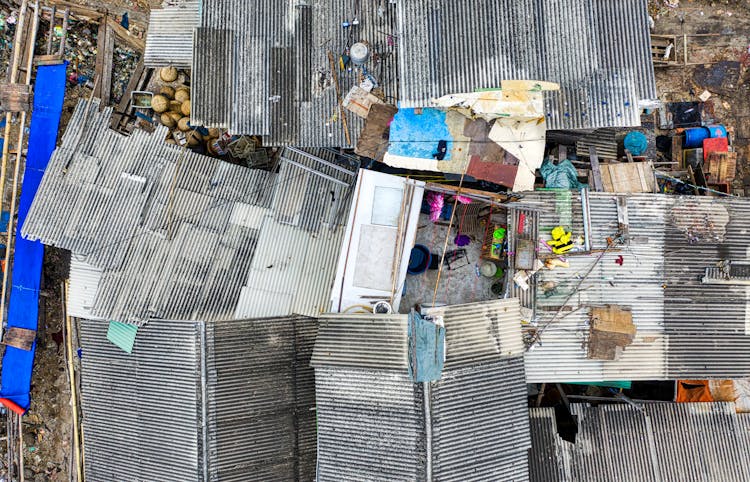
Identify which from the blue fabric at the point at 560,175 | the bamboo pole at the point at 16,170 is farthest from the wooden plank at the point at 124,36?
the blue fabric at the point at 560,175

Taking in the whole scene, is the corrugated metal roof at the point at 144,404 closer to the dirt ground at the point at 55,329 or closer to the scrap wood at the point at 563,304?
the dirt ground at the point at 55,329

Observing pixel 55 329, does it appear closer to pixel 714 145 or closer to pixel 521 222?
pixel 521 222

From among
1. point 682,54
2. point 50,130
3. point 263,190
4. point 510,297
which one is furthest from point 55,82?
point 682,54

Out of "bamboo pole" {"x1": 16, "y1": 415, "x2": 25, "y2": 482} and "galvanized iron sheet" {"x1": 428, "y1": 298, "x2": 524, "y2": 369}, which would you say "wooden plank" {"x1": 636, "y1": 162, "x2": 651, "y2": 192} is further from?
"bamboo pole" {"x1": 16, "y1": 415, "x2": 25, "y2": 482}

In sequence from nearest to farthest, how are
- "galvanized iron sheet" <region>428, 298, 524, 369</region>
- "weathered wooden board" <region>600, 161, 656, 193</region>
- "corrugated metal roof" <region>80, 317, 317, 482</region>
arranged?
"galvanized iron sheet" <region>428, 298, 524, 369</region> < "corrugated metal roof" <region>80, 317, 317, 482</region> < "weathered wooden board" <region>600, 161, 656, 193</region>

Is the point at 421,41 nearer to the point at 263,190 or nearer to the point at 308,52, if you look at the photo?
the point at 308,52

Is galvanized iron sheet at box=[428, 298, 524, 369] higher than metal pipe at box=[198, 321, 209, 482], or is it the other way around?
galvanized iron sheet at box=[428, 298, 524, 369]

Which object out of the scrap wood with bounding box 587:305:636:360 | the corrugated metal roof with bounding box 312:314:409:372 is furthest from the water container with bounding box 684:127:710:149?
the corrugated metal roof with bounding box 312:314:409:372
